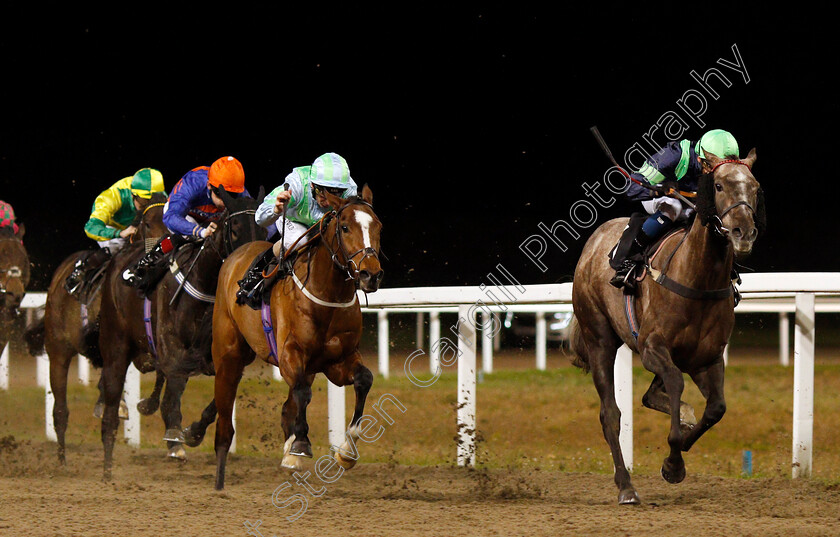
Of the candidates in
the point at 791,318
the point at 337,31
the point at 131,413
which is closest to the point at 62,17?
the point at 337,31

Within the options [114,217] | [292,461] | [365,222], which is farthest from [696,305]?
[114,217]

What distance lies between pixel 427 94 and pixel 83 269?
743 centimetres

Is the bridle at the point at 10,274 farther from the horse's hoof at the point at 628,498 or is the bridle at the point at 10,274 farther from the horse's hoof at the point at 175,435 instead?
the horse's hoof at the point at 628,498

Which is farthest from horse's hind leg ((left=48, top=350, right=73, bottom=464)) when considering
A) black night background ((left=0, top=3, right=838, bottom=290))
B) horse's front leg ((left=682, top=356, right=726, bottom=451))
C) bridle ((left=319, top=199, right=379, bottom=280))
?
black night background ((left=0, top=3, right=838, bottom=290))

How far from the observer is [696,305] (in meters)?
5.05

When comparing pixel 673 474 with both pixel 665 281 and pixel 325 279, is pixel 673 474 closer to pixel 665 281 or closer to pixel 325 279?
pixel 665 281

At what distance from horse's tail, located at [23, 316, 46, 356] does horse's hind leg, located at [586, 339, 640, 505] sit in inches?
209

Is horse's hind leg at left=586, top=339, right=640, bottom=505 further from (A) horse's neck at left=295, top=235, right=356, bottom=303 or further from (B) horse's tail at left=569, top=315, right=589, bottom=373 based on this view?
(A) horse's neck at left=295, top=235, right=356, bottom=303

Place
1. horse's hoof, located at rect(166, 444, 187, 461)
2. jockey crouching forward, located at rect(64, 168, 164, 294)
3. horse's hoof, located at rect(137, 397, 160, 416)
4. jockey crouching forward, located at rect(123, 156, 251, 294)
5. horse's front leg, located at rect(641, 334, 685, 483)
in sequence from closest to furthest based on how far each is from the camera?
1. horse's front leg, located at rect(641, 334, 685, 483)
2. jockey crouching forward, located at rect(123, 156, 251, 294)
3. horse's hoof, located at rect(166, 444, 187, 461)
4. horse's hoof, located at rect(137, 397, 160, 416)
5. jockey crouching forward, located at rect(64, 168, 164, 294)

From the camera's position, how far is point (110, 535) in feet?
14.3

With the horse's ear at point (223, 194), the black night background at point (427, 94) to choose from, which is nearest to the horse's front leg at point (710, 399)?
the horse's ear at point (223, 194)

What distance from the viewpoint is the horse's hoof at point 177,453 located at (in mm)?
7159

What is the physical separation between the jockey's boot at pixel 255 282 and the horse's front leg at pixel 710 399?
2.55 metres

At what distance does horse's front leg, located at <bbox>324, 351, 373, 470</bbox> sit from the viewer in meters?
5.17
